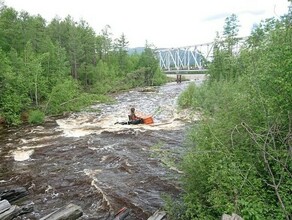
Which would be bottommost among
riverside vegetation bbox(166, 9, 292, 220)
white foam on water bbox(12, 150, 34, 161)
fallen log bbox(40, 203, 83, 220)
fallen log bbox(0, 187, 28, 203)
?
white foam on water bbox(12, 150, 34, 161)

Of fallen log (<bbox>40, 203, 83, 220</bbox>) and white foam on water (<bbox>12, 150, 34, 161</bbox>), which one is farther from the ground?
fallen log (<bbox>40, 203, 83, 220</bbox>)

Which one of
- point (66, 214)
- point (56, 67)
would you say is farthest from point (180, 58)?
point (66, 214)

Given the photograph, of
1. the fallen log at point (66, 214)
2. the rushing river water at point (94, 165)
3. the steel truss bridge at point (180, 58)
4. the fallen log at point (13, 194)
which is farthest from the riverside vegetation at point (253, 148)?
the steel truss bridge at point (180, 58)

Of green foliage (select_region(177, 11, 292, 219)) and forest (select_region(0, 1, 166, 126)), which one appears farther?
forest (select_region(0, 1, 166, 126))

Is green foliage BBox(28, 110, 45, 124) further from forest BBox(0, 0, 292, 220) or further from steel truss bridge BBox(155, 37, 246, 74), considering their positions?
steel truss bridge BBox(155, 37, 246, 74)

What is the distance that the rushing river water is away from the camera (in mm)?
10539

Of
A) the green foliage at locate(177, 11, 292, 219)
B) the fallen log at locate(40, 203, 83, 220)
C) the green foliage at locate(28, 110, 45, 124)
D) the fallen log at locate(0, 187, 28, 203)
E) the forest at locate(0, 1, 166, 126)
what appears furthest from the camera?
the forest at locate(0, 1, 166, 126)

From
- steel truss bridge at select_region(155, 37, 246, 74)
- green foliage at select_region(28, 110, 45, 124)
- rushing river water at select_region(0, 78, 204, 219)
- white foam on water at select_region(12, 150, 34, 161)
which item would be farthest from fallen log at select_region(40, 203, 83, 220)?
steel truss bridge at select_region(155, 37, 246, 74)

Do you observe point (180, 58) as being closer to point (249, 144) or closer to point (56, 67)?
point (56, 67)

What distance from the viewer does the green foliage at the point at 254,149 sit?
5968 millimetres

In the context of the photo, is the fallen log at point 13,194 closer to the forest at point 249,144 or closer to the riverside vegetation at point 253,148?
the forest at point 249,144

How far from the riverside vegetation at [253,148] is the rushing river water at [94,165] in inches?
63.4

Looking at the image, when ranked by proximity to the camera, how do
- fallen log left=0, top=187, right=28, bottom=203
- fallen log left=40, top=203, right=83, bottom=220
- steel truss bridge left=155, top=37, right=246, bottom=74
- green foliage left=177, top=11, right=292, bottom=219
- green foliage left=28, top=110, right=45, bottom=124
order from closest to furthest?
green foliage left=177, top=11, right=292, bottom=219
fallen log left=40, top=203, right=83, bottom=220
fallen log left=0, top=187, right=28, bottom=203
green foliage left=28, top=110, right=45, bottom=124
steel truss bridge left=155, top=37, right=246, bottom=74

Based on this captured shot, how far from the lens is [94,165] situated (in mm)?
14359
